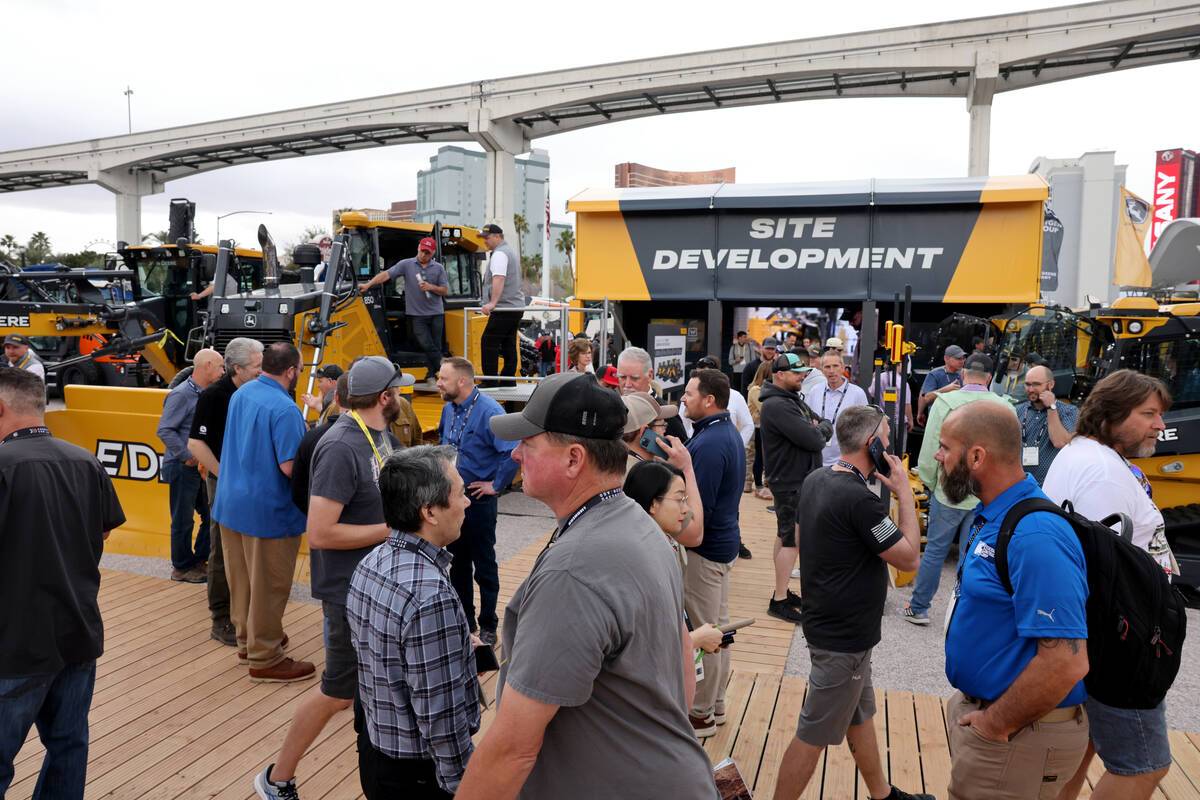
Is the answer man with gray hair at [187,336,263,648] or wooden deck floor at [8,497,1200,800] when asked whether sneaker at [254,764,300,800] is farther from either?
man with gray hair at [187,336,263,648]

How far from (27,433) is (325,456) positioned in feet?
3.66

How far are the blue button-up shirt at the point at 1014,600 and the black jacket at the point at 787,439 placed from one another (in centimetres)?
321

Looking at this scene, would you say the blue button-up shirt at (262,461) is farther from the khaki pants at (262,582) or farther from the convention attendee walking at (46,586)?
the convention attendee walking at (46,586)

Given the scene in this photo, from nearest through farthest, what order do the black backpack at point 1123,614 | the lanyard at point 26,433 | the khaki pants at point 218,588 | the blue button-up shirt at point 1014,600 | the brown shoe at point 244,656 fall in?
the blue button-up shirt at point 1014,600 < the black backpack at point 1123,614 < the lanyard at point 26,433 < the brown shoe at point 244,656 < the khaki pants at point 218,588

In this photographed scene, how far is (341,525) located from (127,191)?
43.9 metres

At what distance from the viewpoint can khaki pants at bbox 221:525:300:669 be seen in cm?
462

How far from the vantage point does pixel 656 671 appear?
5.22ft

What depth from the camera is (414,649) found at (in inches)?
84.3

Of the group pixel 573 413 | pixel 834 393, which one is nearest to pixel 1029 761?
pixel 573 413

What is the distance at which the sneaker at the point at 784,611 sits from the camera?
5.76m

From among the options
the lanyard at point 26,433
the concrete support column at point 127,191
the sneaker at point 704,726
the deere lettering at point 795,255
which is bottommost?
the sneaker at point 704,726

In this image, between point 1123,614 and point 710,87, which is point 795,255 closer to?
point 1123,614

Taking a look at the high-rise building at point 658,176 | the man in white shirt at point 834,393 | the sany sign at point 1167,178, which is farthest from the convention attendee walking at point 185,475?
the high-rise building at point 658,176

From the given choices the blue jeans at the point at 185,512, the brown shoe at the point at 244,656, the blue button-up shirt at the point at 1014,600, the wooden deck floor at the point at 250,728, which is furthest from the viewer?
the blue jeans at the point at 185,512
